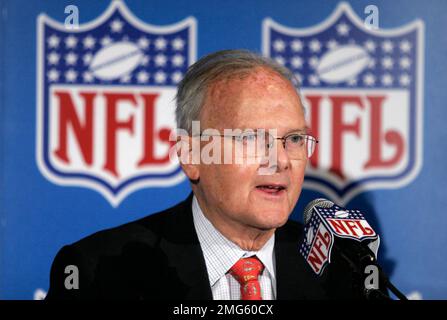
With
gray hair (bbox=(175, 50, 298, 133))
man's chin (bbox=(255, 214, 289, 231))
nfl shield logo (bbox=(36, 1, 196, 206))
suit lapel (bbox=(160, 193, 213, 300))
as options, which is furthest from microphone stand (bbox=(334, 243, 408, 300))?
nfl shield logo (bbox=(36, 1, 196, 206))

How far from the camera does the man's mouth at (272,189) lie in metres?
1.75

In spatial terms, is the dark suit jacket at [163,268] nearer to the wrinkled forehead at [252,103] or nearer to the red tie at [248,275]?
the red tie at [248,275]

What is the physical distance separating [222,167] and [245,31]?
0.64 meters

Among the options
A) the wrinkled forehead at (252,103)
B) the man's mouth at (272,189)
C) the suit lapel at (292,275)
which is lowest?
the suit lapel at (292,275)

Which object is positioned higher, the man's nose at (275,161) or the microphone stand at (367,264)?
the man's nose at (275,161)

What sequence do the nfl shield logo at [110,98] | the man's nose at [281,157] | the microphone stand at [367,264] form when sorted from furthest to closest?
1. the nfl shield logo at [110,98]
2. the man's nose at [281,157]
3. the microphone stand at [367,264]

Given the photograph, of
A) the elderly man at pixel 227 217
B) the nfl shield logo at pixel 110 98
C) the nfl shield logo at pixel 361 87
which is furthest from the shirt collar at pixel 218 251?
the nfl shield logo at pixel 361 87

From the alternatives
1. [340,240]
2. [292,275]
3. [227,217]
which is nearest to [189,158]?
[227,217]

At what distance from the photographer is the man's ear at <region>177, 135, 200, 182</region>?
193 centimetres

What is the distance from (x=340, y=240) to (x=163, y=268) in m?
0.72

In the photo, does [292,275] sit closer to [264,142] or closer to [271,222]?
[271,222]

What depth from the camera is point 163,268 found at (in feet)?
6.25

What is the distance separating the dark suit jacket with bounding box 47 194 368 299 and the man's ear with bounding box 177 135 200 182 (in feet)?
0.35

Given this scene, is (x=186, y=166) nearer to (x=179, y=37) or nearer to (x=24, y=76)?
(x=179, y=37)
